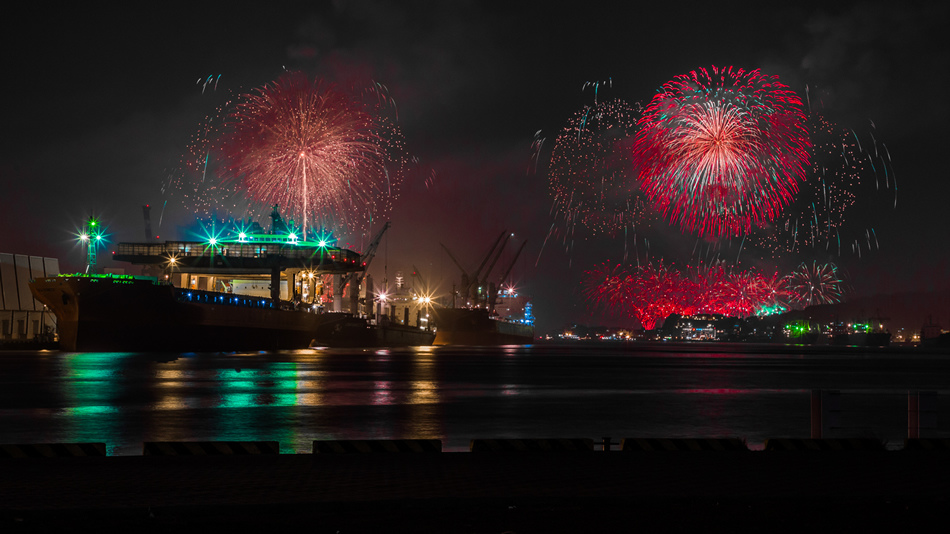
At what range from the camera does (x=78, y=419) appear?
83.5 ft

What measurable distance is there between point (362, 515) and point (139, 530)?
91.9 inches

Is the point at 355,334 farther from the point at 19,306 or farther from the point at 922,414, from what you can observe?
the point at 922,414

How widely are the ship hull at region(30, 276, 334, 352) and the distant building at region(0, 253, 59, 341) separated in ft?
99.6

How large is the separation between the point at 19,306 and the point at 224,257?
88.1 feet

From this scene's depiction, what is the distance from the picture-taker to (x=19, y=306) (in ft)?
398

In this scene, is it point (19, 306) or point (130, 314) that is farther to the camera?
point (19, 306)

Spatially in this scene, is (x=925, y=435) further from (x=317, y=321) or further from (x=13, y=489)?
(x=317, y=321)

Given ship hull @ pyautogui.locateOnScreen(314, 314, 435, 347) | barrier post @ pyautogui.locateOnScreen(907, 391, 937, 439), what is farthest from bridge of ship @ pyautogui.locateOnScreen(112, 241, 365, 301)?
barrier post @ pyautogui.locateOnScreen(907, 391, 937, 439)

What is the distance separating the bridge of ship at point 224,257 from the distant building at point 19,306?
11.6 m

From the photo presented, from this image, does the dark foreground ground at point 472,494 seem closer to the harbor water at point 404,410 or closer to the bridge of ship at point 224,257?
the harbor water at point 404,410

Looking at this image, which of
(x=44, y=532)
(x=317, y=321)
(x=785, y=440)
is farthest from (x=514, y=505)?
(x=317, y=321)

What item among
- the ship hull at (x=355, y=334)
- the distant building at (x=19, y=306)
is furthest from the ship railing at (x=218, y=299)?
the distant building at (x=19, y=306)

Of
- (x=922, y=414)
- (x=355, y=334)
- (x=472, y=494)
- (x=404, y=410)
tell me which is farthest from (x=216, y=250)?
(x=472, y=494)

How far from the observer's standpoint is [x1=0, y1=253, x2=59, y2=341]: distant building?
118m
